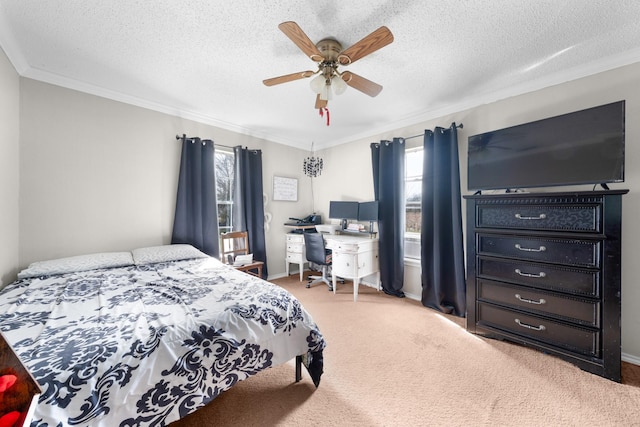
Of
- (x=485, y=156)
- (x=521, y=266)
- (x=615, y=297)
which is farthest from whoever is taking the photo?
(x=485, y=156)

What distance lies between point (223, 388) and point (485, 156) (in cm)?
285

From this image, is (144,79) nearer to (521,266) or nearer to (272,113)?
(272,113)

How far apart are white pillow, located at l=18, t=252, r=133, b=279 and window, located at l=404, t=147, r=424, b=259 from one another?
11.0ft

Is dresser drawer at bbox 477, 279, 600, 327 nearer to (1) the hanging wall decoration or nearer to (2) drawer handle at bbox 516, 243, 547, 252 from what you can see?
(2) drawer handle at bbox 516, 243, 547, 252

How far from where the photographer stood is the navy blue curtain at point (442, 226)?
9.08ft

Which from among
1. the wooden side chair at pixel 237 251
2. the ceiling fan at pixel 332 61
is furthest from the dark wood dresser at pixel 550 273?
the wooden side chair at pixel 237 251

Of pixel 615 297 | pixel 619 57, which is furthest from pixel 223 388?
pixel 619 57

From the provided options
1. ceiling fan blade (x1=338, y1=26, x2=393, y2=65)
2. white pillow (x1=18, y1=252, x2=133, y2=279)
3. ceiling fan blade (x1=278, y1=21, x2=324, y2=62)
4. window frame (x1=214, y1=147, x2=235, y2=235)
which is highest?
ceiling fan blade (x1=278, y1=21, x2=324, y2=62)

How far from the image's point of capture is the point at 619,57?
1.98 meters

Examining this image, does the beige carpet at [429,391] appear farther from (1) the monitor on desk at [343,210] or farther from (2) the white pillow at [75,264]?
(1) the monitor on desk at [343,210]

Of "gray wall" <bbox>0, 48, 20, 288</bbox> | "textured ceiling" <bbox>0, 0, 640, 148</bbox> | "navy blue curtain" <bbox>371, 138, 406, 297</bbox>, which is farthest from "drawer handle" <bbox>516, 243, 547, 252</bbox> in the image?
"gray wall" <bbox>0, 48, 20, 288</bbox>

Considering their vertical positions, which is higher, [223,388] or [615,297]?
[615,297]

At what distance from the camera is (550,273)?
199 cm

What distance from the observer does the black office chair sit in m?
3.51
